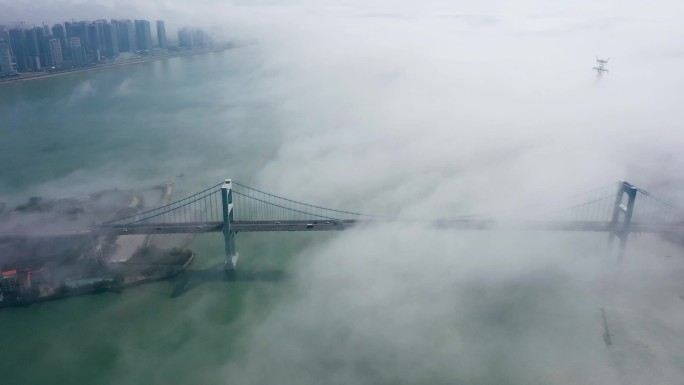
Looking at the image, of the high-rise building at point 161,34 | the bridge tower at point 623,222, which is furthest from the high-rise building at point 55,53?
the bridge tower at point 623,222

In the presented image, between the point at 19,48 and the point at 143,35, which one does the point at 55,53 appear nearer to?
the point at 19,48

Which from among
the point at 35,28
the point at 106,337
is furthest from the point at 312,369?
the point at 35,28

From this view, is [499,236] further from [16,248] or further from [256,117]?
[256,117]

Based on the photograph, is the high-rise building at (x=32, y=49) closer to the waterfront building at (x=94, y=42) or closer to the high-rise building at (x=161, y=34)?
the waterfront building at (x=94, y=42)

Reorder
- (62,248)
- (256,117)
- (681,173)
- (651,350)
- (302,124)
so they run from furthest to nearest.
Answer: (256,117), (302,124), (681,173), (62,248), (651,350)

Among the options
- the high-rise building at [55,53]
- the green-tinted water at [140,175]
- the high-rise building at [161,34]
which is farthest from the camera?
the high-rise building at [161,34]

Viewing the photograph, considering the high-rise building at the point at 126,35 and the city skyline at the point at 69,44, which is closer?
the city skyline at the point at 69,44

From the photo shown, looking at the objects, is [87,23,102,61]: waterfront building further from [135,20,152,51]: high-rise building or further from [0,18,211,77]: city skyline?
[135,20,152,51]: high-rise building
